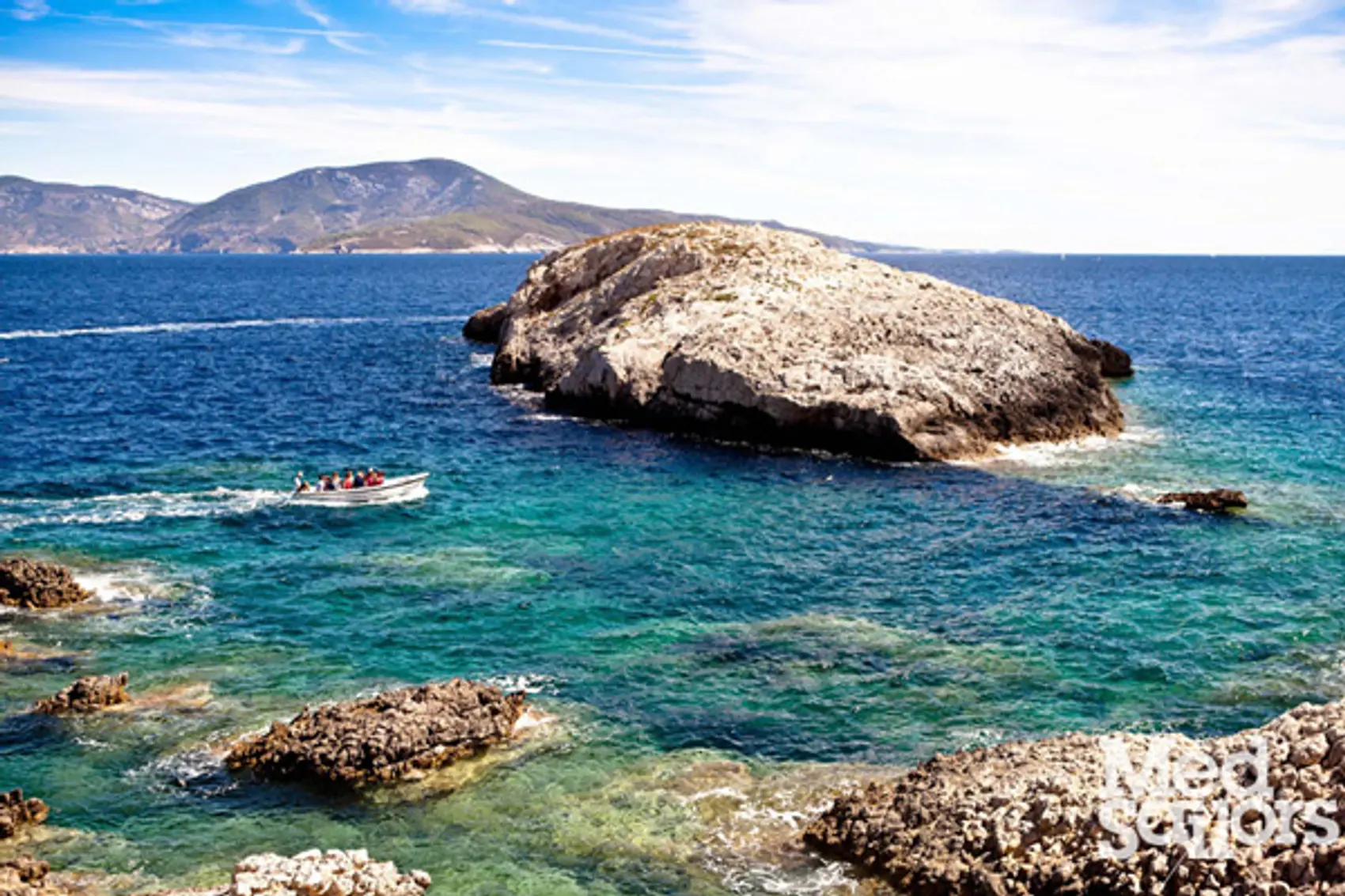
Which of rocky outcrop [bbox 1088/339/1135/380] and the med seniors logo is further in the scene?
rocky outcrop [bbox 1088/339/1135/380]

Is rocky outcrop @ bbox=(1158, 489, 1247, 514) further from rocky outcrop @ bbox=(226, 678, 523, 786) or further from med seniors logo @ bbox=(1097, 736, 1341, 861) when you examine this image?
rocky outcrop @ bbox=(226, 678, 523, 786)

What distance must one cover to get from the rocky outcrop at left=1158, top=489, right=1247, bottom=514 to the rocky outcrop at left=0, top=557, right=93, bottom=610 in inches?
1761

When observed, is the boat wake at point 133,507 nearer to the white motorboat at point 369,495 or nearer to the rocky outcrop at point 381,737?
the white motorboat at point 369,495

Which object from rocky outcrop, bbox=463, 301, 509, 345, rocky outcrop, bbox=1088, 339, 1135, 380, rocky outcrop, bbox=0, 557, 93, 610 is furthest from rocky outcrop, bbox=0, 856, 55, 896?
rocky outcrop, bbox=463, 301, 509, 345

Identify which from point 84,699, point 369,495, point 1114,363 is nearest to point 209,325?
point 369,495

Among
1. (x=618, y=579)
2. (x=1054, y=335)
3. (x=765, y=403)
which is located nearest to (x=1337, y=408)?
(x=1054, y=335)

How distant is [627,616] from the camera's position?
37562 millimetres

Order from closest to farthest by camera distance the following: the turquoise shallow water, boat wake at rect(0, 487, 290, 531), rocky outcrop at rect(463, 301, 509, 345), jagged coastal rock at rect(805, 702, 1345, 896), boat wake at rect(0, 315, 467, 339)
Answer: jagged coastal rock at rect(805, 702, 1345, 896), the turquoise shallow water, boat wake at rect(0, 487, 290, 531), rocky outcrop at rect(463, 301, 509, 345), boat wake at rect(0, 315, 467, 339)

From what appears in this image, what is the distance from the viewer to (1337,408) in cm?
7344

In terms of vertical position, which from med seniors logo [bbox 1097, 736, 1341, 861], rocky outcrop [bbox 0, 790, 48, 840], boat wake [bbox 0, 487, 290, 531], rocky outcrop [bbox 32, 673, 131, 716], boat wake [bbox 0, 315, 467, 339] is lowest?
rocky outcrop [bbox 0, 790, 48, 840]

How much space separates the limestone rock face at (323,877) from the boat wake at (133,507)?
103 ft

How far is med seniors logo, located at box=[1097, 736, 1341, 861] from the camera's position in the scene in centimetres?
1895

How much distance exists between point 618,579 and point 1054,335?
1622 inches

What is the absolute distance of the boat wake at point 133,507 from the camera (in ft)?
159
